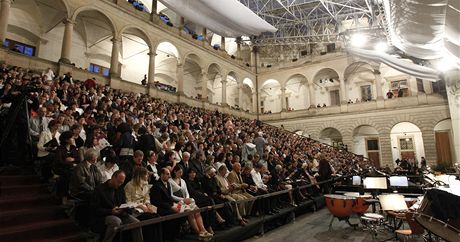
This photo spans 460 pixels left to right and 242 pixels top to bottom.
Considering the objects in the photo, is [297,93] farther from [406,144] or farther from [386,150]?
[406,144]

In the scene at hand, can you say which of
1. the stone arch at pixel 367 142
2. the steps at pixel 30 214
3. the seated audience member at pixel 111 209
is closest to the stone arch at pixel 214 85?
the stone arch at pixel 367 142

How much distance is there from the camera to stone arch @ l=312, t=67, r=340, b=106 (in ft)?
82.1

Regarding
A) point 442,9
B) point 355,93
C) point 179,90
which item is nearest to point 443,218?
point 442,9

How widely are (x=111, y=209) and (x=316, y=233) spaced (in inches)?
170

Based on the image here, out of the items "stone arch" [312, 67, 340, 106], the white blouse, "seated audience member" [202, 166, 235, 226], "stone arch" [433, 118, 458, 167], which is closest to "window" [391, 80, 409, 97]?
"stone arch" [433, 118, 458, 167]

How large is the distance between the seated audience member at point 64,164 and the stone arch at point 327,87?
22681 millimetres

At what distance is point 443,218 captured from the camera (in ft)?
9.73

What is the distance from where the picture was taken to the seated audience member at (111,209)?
3.50m

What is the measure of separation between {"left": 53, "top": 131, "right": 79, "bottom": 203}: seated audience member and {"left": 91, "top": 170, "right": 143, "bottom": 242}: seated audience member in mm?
1039

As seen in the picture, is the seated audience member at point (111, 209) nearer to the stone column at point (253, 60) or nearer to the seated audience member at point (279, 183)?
the seated audience member at point (279, 183)

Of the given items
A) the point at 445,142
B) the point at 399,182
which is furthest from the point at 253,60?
the point at 399,182

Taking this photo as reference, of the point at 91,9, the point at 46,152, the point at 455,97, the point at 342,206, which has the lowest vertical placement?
the point at 342,206

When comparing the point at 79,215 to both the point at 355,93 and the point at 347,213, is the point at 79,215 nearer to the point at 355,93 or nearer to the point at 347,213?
the point at 347,213

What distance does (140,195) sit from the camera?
421 cm
